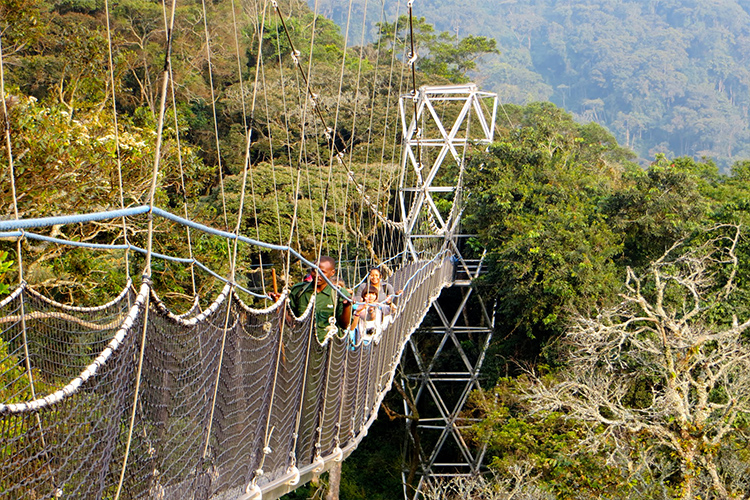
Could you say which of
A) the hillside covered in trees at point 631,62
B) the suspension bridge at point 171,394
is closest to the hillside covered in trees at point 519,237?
the suspension bridge at point 171,394

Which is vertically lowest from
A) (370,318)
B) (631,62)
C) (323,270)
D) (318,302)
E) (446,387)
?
(446,387)

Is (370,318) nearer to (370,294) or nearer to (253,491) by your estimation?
(370,294)

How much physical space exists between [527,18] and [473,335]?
87412mm

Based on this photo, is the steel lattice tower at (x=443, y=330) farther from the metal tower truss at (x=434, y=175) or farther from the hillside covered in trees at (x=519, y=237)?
the hillside covered in trees at (x=519, y=237)

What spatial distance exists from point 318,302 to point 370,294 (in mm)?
1476

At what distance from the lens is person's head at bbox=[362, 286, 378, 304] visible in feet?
16.0

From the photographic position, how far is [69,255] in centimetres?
596

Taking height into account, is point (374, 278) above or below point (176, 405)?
below

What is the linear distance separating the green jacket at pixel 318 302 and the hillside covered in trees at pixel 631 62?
2320 inches

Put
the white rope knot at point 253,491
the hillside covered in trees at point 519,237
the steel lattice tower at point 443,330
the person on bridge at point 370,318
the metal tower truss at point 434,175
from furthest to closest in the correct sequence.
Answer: the steel lattice tower at point 443,330
the metal tower truss at point 434,175
the hillside covered in trees at point 519,237
the person on bridge at point 370,318
the white rope knot at point 253,491

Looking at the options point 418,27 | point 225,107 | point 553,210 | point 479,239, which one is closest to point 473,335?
point 479,239

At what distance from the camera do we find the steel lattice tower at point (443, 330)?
491 inches

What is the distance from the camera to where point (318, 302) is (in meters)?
3.46

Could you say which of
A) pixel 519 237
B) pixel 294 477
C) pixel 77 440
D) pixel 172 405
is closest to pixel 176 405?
pixel 172 405
